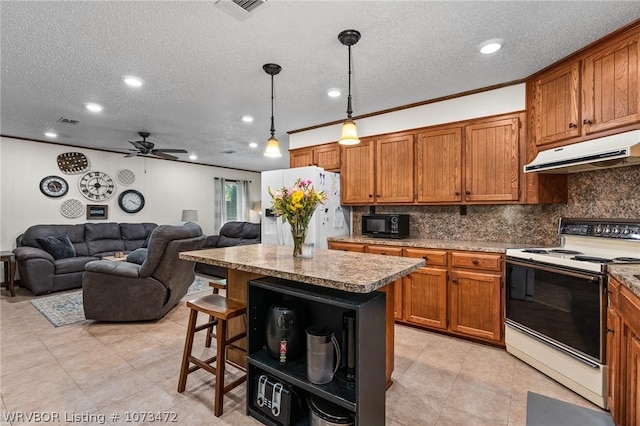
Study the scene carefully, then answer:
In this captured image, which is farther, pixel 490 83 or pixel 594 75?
pixel 490 83

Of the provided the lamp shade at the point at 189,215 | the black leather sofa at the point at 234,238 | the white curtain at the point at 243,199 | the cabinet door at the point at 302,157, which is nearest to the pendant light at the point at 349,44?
the cabinet door at the point at 302,157

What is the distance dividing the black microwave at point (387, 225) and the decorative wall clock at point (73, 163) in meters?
5.54

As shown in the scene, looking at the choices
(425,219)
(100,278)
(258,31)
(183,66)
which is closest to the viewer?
(258,31)

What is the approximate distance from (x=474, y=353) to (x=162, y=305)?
3.24 metres

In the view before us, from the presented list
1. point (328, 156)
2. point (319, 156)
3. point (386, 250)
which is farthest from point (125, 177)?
point (386, 250)

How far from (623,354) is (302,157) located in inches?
151

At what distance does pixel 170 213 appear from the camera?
23.9ft

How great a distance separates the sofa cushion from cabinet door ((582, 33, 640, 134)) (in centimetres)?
658

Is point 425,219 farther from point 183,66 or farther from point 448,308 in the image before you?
point 183,66

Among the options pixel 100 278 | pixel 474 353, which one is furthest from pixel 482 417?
pixel 100 278

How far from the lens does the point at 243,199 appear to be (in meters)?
8.98

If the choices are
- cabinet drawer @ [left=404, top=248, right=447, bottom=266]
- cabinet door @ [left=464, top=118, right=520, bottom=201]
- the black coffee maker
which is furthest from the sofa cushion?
cabinet door @ [left=464, top=118, right=520, bottom=201]

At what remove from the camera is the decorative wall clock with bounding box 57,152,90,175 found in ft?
18.4

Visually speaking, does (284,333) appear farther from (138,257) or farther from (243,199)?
(243,199)
